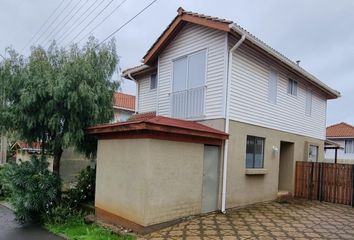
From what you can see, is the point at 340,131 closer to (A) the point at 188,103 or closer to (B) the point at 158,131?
(A) the point at 188,103

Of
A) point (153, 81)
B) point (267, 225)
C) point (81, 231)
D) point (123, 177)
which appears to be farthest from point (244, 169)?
point (153, 81)

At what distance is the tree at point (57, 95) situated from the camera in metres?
9.56

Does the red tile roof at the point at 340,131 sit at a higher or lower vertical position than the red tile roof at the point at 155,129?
higher

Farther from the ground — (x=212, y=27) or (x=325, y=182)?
(x=212, y=27)

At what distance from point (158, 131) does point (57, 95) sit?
→ 3590 mm

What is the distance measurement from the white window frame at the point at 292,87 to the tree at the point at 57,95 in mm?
8196

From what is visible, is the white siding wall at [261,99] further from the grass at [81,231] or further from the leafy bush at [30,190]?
the leafy bush at [30,190]

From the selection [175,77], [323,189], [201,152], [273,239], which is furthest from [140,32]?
[323,189]

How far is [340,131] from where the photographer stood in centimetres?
3272

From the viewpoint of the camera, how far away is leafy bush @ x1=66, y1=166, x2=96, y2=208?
1107 cm

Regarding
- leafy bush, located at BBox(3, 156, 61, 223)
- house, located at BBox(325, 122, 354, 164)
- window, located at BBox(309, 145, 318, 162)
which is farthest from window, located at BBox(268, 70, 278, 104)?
house, located at BBox(325, 122, 354, 164)

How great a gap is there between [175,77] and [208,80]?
1.95m

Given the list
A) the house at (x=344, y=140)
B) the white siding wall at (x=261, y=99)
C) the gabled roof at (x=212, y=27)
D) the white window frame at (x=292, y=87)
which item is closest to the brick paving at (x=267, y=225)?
the white siding wall at (x=261, y=99)

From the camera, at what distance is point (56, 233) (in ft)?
28.8
